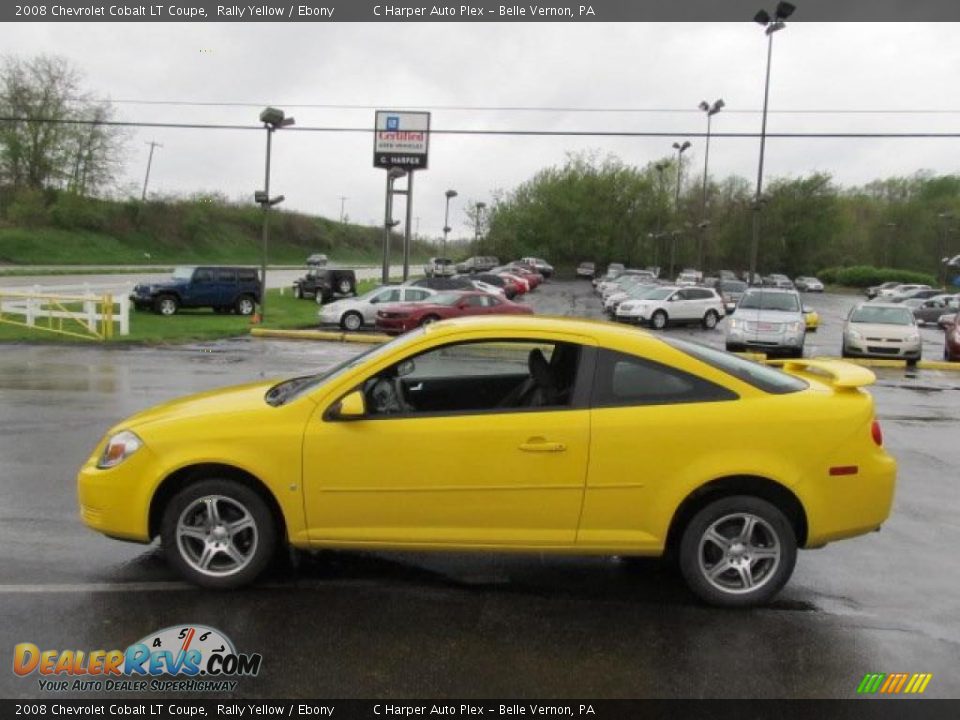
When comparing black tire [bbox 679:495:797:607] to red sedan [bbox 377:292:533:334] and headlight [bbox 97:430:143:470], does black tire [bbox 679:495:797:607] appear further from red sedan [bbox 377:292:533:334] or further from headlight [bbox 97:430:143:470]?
red sedan [bbox 377:292:533:334]

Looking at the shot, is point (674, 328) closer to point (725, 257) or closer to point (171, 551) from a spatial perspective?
point (171, 551)

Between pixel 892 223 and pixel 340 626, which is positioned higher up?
pixel 892 223

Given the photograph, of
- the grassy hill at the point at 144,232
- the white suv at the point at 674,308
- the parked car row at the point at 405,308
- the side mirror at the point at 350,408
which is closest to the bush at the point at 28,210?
the grassy hill at the point at 144,232

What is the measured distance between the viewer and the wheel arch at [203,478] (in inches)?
178

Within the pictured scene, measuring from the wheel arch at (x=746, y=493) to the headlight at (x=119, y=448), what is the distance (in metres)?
3.03

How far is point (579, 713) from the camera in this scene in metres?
3.42

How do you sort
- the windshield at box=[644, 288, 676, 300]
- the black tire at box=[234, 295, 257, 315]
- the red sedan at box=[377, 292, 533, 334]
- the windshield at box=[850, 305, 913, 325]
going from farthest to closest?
1. the windshield at box=[644, 288, 676, 300]
2. the black tire at box=[234, 295, 257, 315]
3. the red sedan at box=[377, 292, 533, 334]
4. the windshield at box=[850, 305, 913, 325]

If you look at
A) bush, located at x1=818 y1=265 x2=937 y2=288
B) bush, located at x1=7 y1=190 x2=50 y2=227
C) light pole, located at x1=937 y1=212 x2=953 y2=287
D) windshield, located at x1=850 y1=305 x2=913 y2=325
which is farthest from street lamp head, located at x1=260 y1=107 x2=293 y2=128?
light pole, located at x1=937 y1=212 x2=953 y2=287

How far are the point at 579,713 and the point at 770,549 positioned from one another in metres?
1.65

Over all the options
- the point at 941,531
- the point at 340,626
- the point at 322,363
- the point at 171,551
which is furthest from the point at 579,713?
the point at 322,363

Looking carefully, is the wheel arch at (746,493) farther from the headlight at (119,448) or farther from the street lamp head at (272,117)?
the street lamp head at (272,117)

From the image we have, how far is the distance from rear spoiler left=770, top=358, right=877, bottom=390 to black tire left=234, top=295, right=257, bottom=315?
26633mm

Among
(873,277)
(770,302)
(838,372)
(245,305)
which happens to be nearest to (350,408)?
(838,372)

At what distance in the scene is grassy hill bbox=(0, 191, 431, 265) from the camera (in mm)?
61344
